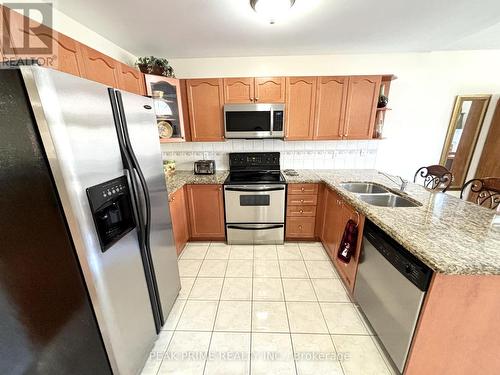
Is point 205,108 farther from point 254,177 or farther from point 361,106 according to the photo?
point 361,106

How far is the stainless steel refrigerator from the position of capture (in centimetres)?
75

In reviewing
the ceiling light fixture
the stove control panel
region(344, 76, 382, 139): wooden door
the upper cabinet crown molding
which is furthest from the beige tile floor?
the ceiling light fixture

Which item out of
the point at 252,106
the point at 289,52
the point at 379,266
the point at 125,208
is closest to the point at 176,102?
the point at 252,106

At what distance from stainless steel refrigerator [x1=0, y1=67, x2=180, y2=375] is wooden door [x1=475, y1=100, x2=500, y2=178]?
4.29m

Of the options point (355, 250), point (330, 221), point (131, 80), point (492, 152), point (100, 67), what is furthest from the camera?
point (492, 152)

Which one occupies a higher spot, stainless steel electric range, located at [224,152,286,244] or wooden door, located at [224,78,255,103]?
wooden door, located at [224,78,255,103]

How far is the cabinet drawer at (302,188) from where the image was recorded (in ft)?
8.20

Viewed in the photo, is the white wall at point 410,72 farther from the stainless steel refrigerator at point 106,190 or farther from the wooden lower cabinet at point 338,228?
the stainless steel refrigerator at point 106,190

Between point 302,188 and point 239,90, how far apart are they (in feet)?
4.78

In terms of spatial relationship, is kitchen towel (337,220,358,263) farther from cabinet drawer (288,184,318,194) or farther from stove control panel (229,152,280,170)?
stove control panel (229,152,280,170)

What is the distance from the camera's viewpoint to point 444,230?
120 centimetres

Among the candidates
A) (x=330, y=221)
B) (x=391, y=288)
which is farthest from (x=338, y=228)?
(x=391, y=288)

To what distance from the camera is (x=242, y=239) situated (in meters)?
2.66

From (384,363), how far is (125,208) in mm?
1932
